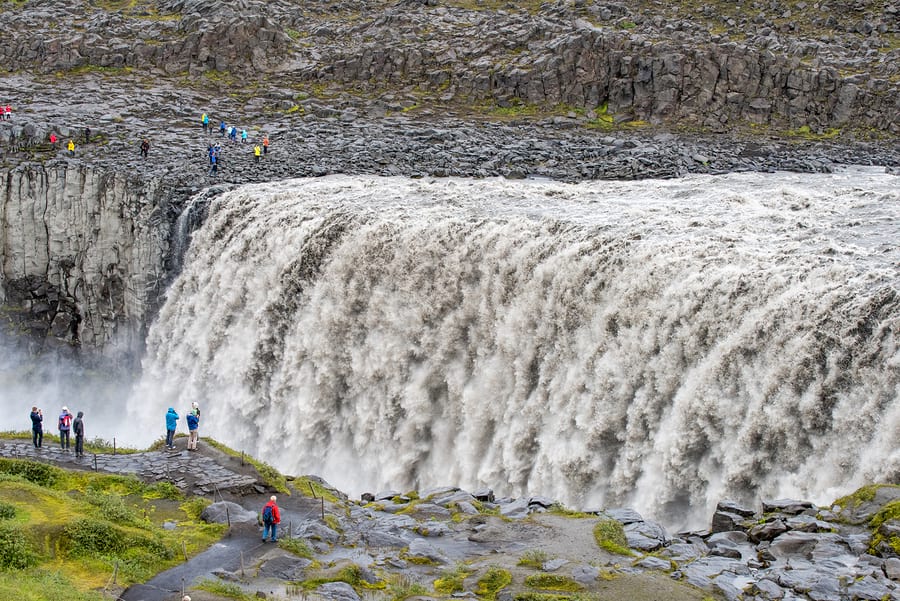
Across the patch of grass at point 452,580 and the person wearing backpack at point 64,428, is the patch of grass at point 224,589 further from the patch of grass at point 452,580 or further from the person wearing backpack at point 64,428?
the person wearing backpack at point 64,428

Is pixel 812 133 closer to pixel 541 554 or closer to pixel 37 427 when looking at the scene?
pixel 541 554

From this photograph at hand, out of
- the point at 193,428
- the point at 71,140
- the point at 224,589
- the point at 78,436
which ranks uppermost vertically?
the point at 71,140

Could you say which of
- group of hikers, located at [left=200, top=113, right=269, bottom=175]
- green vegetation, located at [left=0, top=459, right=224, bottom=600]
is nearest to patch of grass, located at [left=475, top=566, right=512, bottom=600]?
green vegetation, located at [left=0, top=459, right=224, bottom=600]

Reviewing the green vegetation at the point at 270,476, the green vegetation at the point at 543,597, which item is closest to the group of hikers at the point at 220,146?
the green vegetation at the point at 270,476

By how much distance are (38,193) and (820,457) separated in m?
46.8

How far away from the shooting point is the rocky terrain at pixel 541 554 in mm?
20078

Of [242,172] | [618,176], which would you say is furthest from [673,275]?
[242,172]

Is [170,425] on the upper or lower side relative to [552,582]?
lower

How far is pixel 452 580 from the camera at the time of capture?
842 inches

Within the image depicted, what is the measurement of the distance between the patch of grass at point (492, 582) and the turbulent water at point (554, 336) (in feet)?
26.3

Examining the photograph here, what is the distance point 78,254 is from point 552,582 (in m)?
43.1

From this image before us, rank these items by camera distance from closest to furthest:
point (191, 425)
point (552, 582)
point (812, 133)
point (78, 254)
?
point (552, 582) < point (191, 425) < point (78, 254) < point (812, 133)

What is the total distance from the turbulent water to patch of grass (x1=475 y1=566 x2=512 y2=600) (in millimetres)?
8006

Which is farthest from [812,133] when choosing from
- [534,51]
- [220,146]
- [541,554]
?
[541,554]
